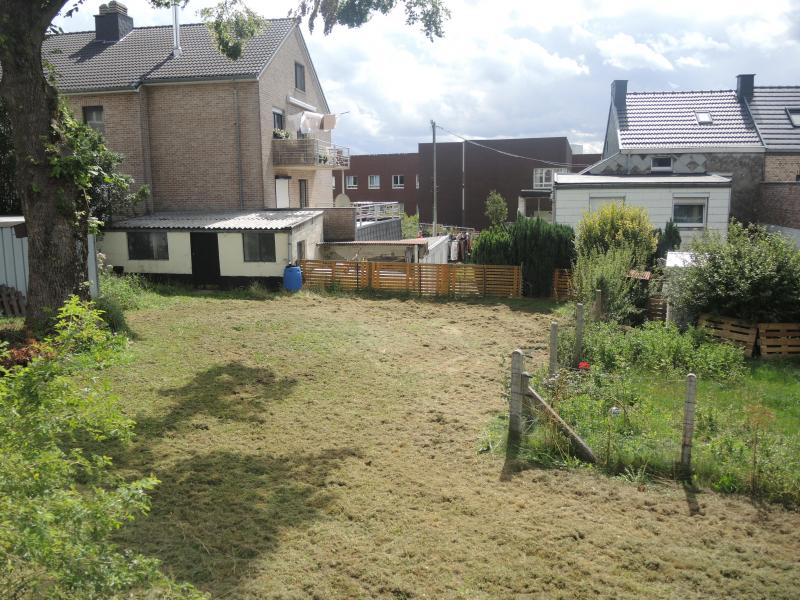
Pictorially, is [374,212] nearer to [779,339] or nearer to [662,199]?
[662,199]

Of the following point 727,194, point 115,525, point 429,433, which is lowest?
point 429,433

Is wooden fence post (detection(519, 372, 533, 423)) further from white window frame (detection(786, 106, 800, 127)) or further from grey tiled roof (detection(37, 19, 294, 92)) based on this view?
white window frame (detection(786, 106, 800, 127))

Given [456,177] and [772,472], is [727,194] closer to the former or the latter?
[772,472]

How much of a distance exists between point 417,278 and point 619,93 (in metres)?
15.3

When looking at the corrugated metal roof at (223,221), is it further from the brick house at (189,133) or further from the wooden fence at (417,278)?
the wooden fence at (417,278)

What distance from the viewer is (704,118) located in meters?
28.6

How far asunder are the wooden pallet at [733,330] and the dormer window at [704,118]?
1770cm

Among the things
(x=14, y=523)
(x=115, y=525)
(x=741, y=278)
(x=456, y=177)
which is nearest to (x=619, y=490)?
(x=115, y=525)

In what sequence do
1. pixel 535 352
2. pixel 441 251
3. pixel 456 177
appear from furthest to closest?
pixel 456 177 < pixel 441 251 < pixel 535 352

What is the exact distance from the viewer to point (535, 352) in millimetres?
14867

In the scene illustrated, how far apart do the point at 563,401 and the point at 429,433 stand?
2065 millimetres

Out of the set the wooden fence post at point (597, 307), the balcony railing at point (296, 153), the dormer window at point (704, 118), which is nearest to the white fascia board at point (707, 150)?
the dormer window at point (704, 118)

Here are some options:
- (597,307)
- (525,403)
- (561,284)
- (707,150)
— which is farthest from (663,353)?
(707,150)

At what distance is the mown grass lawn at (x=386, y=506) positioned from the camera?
6.04 metres
